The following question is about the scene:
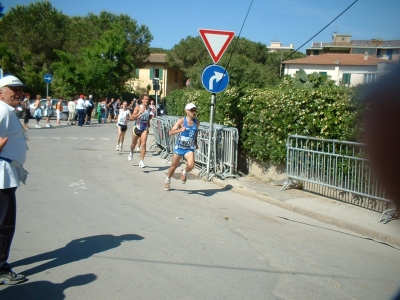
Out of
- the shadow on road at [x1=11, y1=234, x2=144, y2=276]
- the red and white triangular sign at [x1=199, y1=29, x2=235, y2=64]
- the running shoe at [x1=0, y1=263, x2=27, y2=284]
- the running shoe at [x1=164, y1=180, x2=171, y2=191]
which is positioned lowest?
the shadow on road at [x1=11, y1=234, x2=144, y2=276]

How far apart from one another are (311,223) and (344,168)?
1389mm

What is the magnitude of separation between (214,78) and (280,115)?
1.71 m

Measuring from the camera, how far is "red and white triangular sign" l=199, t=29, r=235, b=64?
9805 millimetres

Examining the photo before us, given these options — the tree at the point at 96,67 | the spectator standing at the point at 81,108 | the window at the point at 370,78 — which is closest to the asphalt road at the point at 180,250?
the window at the point at 370,78

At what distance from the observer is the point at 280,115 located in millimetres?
9703

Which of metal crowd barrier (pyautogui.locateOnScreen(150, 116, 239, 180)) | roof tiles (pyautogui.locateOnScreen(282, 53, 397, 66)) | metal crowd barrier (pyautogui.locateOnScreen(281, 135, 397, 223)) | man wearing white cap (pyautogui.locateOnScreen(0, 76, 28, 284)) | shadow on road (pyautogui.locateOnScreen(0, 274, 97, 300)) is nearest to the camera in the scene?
roof tiles (pyautogui.locateOnScreen(282, 53, 397, 66))

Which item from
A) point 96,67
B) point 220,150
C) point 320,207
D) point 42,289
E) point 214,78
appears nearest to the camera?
point 42,289

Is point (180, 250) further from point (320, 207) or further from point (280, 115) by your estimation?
point (280, 115)

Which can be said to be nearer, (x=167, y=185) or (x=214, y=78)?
(x=167, y=185)

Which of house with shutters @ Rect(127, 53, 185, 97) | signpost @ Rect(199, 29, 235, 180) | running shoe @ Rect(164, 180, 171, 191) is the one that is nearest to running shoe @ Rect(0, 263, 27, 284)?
running shoe @ Rect(164, 180, 171, 191)

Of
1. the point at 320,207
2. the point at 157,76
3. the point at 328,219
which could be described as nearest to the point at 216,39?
the point at 320,207

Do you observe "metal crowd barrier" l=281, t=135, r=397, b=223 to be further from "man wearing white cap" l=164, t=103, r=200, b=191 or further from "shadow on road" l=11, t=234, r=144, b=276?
"shadow on road" l=11, t=234, r=144, b=276

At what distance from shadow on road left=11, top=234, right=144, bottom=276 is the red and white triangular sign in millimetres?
5153

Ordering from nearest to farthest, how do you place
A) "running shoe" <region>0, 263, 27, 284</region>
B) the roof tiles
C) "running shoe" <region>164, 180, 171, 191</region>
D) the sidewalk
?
the roof tiles < "running shoe" <region>0, 263, 27, 284</region> < the sidewalk < "running shoe" <region>164, 180, 171, 191</region>
